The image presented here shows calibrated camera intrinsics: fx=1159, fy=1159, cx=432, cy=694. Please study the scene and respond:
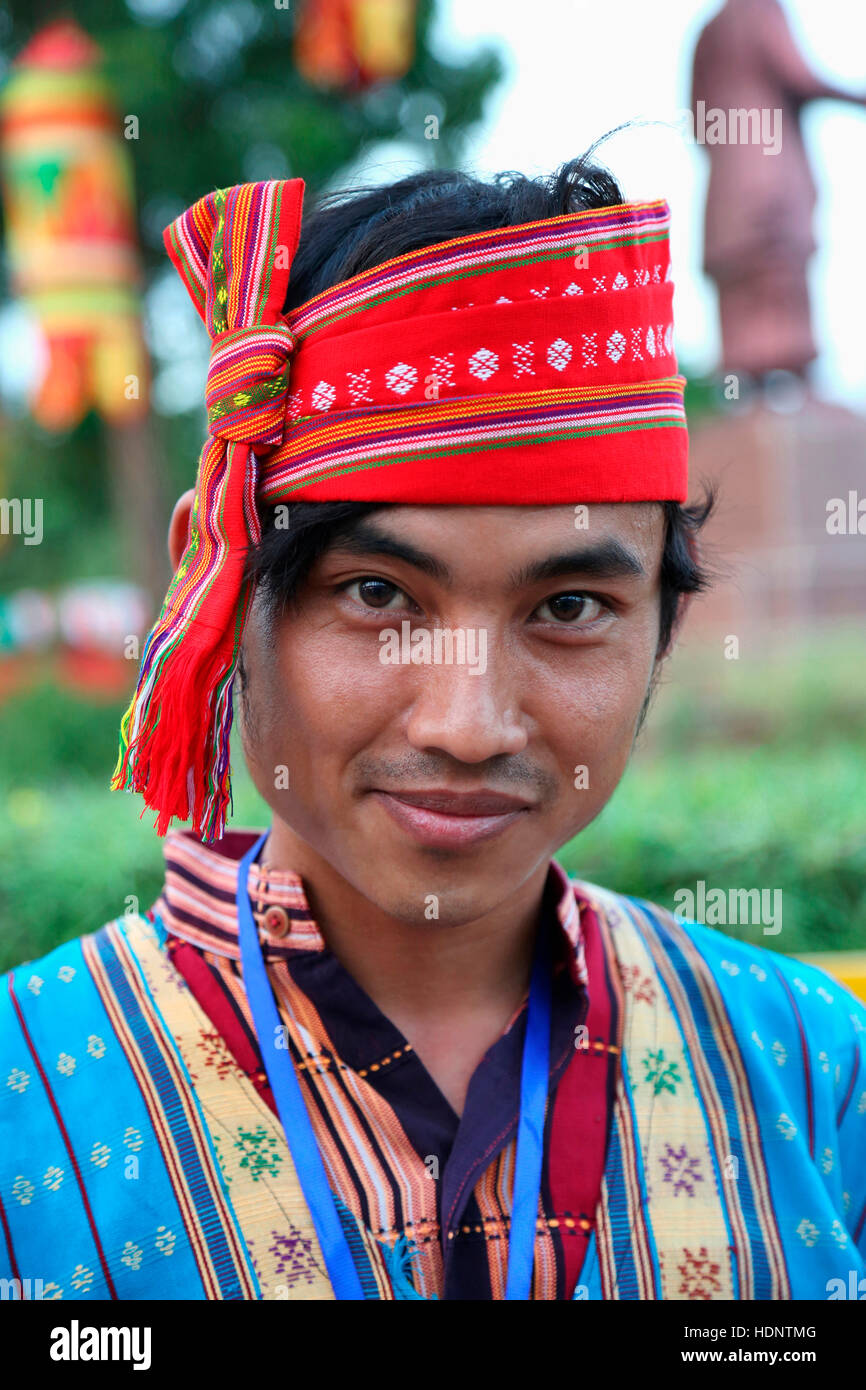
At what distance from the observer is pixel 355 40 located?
241 inches

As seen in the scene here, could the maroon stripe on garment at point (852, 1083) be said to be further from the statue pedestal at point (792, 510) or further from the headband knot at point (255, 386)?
the statue pedestal at point (792, 510)

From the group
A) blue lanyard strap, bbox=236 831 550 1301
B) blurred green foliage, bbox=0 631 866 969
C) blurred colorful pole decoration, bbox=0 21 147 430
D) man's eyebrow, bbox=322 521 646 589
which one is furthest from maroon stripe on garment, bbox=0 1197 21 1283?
blurred colorful pole decoration, bbox=0 21 147 430

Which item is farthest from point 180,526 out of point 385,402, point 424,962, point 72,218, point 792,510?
point 792,510

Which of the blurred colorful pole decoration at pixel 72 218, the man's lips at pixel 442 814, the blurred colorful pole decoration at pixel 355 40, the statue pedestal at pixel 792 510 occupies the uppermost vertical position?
the blurred colorful pole decoration at pixel 355 40

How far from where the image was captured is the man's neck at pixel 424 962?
1.53m

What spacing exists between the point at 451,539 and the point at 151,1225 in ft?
2.82

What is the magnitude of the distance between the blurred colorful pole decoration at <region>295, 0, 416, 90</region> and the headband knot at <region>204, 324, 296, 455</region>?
18.0ft

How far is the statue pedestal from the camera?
7.51m

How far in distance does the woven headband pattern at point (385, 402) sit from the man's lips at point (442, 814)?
230 mm

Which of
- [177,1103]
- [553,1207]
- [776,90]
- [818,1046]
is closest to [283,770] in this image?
[177,1103]

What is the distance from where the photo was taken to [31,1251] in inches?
51.9

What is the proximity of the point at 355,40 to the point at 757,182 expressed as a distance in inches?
93.2

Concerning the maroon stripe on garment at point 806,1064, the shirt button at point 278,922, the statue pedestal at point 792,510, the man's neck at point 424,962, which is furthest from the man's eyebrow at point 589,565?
the statue pedestal at point 792,510

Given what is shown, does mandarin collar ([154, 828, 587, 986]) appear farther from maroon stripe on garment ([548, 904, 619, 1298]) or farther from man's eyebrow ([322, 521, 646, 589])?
man's eyebrow ([322, 521, 646, 589])
